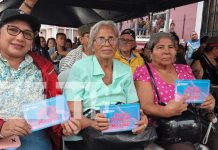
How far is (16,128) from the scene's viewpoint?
1.58m

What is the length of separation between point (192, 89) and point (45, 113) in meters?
1.08

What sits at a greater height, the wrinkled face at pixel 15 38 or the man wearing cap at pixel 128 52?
the wrinkled face at pixel 15 38

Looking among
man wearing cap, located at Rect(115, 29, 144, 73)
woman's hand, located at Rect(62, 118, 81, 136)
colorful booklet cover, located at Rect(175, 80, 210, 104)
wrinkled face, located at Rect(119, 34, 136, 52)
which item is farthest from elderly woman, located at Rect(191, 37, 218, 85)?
woman's hand, located at Rect(62, 118, 81, 136)

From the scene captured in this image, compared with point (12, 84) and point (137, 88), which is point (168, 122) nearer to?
point (137, 88)

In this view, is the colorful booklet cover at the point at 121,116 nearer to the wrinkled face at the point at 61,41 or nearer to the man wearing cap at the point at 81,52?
the man wearing cap at the point at 81,52

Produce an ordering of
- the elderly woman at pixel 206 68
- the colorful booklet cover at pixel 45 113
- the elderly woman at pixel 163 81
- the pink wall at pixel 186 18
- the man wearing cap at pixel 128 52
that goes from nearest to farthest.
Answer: the colorful booklet cover at pixel 45 113 < the elderly woman at pixel 163 81 < the elderly woman at pixel 206 68 < the man wearing cap at pixel 128 52 < the pink wall at pixel 186 18

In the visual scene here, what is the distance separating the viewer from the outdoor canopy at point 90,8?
4.99 metres

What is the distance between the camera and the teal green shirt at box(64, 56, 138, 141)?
6.68ft

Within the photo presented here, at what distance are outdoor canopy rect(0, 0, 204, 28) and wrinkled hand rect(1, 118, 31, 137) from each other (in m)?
3.12

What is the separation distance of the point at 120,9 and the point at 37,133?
4226mm

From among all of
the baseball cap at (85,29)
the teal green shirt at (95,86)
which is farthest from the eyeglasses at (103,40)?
the baseball cap at (85,29)

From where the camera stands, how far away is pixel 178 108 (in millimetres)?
2055

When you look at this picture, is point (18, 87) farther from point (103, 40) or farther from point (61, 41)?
point (61, 41)

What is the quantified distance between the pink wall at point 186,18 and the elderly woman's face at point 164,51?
8.87 m
